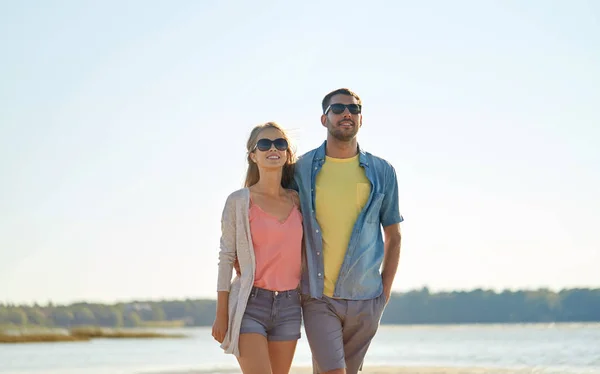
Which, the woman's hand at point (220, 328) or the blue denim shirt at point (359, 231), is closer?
the woman's hand at point (220, 328)

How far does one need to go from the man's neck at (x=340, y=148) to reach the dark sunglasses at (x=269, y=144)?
1.35 ft

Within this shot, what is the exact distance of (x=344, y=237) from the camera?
20.6 ft

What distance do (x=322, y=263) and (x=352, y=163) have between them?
0.72 metres

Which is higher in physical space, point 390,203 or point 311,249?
point 390,203

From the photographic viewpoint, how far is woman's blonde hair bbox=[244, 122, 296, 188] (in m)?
6.25

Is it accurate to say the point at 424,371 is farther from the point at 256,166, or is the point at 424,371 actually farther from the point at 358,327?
the point at 256,166

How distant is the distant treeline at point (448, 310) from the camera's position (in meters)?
92.9

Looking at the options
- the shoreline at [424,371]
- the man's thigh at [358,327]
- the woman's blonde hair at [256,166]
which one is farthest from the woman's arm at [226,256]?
Answer: the shoreline at [424,371]

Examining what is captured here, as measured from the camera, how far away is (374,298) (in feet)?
21.0

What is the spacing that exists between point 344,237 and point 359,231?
10cm

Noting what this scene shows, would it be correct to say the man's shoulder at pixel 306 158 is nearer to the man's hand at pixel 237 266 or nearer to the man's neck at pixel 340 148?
the man's neck at pixel 340 148

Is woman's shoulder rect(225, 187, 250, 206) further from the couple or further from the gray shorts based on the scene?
the gray shorts


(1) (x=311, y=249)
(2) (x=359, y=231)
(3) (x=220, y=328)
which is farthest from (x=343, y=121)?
(3) (x=220, y=328)

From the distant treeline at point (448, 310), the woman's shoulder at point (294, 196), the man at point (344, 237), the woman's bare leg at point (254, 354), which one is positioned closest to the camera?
the woman's bare leg at point (254, 354)
